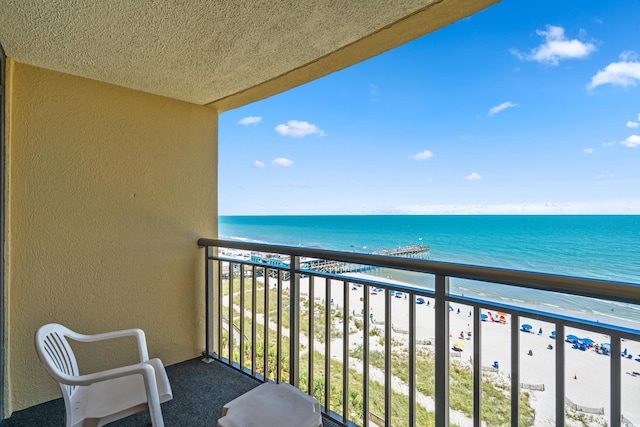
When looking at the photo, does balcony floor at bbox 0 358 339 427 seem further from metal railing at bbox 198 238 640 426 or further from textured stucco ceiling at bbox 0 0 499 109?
textured stucco ceiling at bbox 0 0 499 109

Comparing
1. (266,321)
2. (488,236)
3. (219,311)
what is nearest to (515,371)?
(266,321)

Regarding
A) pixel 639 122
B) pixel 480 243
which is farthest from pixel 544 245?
pixel 639 122

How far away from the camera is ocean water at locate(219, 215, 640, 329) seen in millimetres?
16859

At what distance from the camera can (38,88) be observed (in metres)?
1.91

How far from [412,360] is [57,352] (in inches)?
68.9

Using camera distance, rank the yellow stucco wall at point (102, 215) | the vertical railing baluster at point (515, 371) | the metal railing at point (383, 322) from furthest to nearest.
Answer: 1. the yellow stucco wall at point (102, 215)
2. the vertical railing baluster at point (515, 371)
3. the metal railing at point (383, 322)

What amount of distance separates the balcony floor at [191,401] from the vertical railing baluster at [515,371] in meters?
1.01

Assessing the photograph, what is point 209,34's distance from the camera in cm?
159

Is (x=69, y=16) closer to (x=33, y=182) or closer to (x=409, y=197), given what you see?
(x=33, y=182)

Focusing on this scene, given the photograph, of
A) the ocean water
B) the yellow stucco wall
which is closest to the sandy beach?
the yellow stucco wall

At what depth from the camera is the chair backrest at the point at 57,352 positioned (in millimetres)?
1239

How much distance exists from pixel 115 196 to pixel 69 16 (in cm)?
117

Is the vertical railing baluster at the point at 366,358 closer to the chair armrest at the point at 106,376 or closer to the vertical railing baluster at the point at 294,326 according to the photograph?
the vertical railing baluster at the point at 294,326

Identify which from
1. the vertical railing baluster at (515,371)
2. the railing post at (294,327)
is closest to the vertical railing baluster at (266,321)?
the railing post at (294,327)
